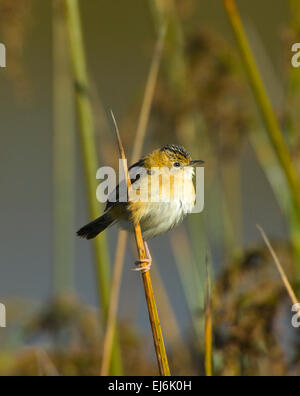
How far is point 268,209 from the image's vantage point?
173 inches

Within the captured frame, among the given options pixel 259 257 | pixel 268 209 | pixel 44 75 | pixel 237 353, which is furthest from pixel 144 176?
pixel 44 75

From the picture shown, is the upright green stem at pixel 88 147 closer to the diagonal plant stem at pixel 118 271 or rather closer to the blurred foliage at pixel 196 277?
the diagonal plant stem at pixel 118 271

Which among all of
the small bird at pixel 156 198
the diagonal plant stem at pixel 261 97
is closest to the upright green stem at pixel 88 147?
the small bird at pixel 156 198

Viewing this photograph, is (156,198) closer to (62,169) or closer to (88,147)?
(88,147)

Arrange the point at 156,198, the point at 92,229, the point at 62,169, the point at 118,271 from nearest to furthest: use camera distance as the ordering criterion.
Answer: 1. the point at 118,271
2. the point at 92,229
3. the point at 156,198
4. the point at 62,169

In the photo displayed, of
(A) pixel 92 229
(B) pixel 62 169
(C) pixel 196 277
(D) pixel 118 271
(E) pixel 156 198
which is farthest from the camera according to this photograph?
(B) pixel 62 169

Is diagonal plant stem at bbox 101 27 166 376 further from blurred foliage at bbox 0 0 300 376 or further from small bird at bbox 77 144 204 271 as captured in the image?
blurred foliage at bbox 0 0 300 376

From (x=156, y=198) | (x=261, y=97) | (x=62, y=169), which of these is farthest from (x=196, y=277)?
(x=261, y=97)

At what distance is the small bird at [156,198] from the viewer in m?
2.46

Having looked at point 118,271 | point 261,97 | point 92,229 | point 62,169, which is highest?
point 62,169

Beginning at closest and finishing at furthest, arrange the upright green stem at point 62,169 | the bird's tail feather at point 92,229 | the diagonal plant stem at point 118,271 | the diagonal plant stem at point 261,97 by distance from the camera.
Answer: the diagonal plant stem at point 261,97
the diagonal plant stem at point 118,271
the bird's tail feather at point 92,229
the upright green stem at point 62,169

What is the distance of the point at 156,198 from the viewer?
8.09 feet

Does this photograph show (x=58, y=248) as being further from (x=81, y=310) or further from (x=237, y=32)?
(x=237, y=32)

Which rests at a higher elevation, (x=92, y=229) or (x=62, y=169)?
(x=62, y=169)
